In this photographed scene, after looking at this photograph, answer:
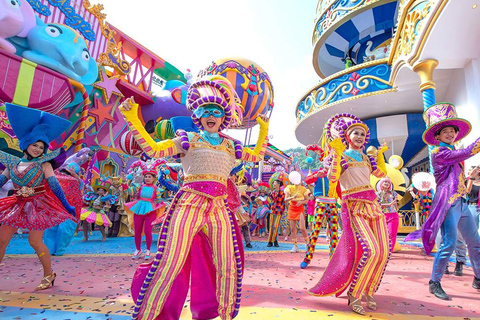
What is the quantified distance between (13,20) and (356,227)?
10323 mm

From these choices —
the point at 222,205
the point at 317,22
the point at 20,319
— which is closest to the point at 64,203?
the point at 20,319

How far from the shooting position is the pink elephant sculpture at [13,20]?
805cm

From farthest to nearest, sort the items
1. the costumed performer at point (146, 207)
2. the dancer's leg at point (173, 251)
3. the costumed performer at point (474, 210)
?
the costumed performer at point (146, 207) → the costumed performer at point (474, 210) → the dancer's leg at point (173, 251)

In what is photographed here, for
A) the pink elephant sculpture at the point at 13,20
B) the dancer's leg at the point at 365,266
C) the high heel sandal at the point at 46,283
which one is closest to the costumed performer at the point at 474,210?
the dancer's leg at the point at 365,266

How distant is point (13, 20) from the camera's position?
27.0ft

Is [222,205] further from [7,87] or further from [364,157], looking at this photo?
[7,87]

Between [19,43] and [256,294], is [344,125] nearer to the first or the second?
[256,294]

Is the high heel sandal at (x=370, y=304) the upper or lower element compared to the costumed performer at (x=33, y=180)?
lower

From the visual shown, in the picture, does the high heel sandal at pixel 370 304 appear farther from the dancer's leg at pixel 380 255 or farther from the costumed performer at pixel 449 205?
the costumed performer at pixel 449 205

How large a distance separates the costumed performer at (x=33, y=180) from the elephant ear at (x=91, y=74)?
7965 mm

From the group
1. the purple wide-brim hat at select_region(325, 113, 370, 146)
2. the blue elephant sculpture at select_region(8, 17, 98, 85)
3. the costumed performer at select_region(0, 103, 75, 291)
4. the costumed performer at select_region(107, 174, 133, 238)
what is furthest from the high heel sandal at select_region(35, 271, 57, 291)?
the blue elephant sculpture at select_region(8, 17, 98, 85)

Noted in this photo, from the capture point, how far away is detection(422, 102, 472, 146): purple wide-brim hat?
11.3 feet

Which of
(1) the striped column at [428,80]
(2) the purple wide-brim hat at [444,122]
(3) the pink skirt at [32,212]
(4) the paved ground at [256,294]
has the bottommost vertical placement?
(4) the paved ground at [256,294]

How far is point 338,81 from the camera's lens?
10805mm
